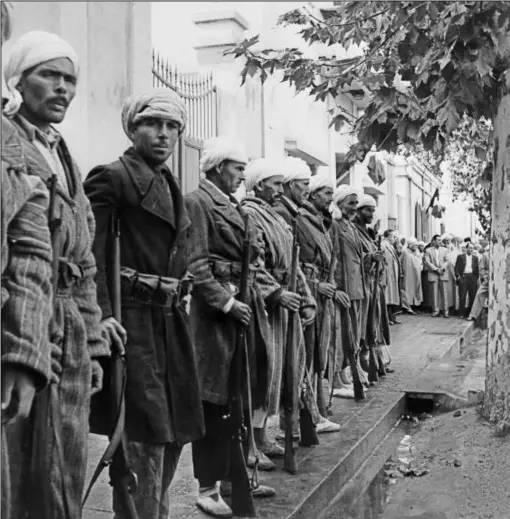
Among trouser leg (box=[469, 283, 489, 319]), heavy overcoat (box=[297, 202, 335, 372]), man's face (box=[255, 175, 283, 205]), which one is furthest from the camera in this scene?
trouser leg (box=[469, 283, 489, 319])

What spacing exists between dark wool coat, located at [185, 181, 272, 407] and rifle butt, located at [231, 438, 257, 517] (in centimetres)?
26

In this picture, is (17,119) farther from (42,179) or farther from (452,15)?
(452,15)

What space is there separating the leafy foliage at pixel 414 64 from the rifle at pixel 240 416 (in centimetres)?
213

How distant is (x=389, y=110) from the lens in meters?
6.68

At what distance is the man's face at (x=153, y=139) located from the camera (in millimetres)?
3523

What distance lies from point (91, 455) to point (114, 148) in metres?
2.50

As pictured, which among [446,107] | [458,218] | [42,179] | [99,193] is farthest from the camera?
[458,218]

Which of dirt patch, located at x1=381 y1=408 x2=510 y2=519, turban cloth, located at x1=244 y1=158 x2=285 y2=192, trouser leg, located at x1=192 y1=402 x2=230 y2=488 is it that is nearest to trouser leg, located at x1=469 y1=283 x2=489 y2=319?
dirt patch, located at x1=381 y1=408 x2=510 y2=519

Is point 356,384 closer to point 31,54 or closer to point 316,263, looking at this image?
point 316,263

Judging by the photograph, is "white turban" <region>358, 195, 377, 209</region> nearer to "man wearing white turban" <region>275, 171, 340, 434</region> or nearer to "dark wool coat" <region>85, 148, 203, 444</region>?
"man wearing white turban" <region>275, 171, 340, 434</region>

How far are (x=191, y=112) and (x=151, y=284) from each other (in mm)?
6564

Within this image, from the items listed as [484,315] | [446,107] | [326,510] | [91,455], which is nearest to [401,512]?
[326,510]

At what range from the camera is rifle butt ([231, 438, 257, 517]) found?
13.9 feet

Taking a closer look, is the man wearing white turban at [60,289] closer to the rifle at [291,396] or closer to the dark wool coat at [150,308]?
the dark wool coat at [150,308]
